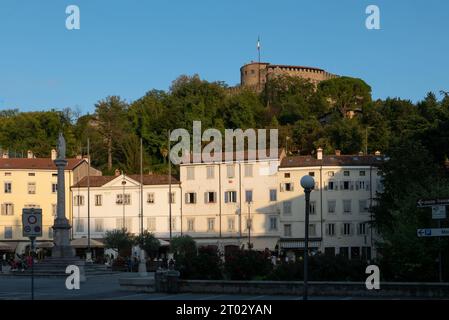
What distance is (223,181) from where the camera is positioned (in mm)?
80125

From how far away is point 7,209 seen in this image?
8244 centimetres

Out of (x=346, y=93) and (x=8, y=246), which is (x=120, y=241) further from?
(x=346, y=93)

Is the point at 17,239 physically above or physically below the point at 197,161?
below

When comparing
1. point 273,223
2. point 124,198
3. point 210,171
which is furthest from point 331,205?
point 124,198

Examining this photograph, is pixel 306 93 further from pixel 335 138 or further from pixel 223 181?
pixel 223 181

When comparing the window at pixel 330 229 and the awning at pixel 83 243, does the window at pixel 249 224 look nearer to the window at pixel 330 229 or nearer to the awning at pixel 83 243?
the window at pixel 330 229

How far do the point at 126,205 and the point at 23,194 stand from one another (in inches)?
424

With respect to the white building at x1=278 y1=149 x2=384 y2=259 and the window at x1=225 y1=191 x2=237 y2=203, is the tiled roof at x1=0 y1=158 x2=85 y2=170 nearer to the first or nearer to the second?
the window at x1=225 y1=191 x2=237 y2=203

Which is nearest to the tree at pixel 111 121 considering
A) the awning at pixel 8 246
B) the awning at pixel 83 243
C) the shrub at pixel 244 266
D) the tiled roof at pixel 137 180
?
the tiled roof at pixel 137 180

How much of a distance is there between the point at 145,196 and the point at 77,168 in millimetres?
8416

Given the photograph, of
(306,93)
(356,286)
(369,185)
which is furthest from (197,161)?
(356,286)

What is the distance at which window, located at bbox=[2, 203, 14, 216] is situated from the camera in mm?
82312

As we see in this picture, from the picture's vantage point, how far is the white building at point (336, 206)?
255 ft

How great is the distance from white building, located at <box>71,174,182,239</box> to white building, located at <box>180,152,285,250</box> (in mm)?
1634
